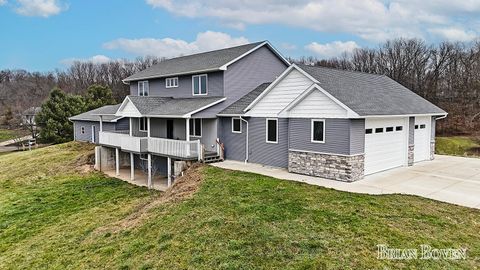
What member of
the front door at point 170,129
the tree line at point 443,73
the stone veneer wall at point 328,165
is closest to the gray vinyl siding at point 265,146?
the stone veneer wall at point 328,165

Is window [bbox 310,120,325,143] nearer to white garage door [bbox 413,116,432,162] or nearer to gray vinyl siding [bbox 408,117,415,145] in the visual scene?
gray vinyl siding [bbox 408,117,415,145]

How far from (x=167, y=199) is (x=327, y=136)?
6.68 m

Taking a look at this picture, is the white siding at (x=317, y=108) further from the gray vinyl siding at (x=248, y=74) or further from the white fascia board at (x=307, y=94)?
the gray vinyl siding at (x=248, y=74)

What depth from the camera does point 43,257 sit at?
8758 mm

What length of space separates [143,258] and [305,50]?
5601cm

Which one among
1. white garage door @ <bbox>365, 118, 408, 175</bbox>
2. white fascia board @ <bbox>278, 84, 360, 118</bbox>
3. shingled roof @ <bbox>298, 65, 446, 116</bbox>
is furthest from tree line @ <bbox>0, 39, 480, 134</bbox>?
white fascia board @ <bbox>278, 84, 360, 118</bbox>

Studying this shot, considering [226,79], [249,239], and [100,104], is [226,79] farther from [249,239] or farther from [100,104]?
[100,104]

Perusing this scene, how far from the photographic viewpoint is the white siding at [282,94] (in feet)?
48.8

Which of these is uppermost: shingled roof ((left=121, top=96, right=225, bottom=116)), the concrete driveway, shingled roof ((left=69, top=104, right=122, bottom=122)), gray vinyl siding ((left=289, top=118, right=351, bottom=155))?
shingled roof ((left=121, top=96, right=225, bottom=116))

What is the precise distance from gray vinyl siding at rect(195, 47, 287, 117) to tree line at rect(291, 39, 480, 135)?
2552 centimetres

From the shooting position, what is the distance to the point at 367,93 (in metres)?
15.3

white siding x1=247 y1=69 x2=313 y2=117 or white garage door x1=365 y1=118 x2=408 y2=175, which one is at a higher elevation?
white siding x1=247 y1=69 x2=313 y2=117

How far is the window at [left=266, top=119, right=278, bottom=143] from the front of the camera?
15.7m

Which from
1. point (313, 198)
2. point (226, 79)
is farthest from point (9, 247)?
point (226, 79)
